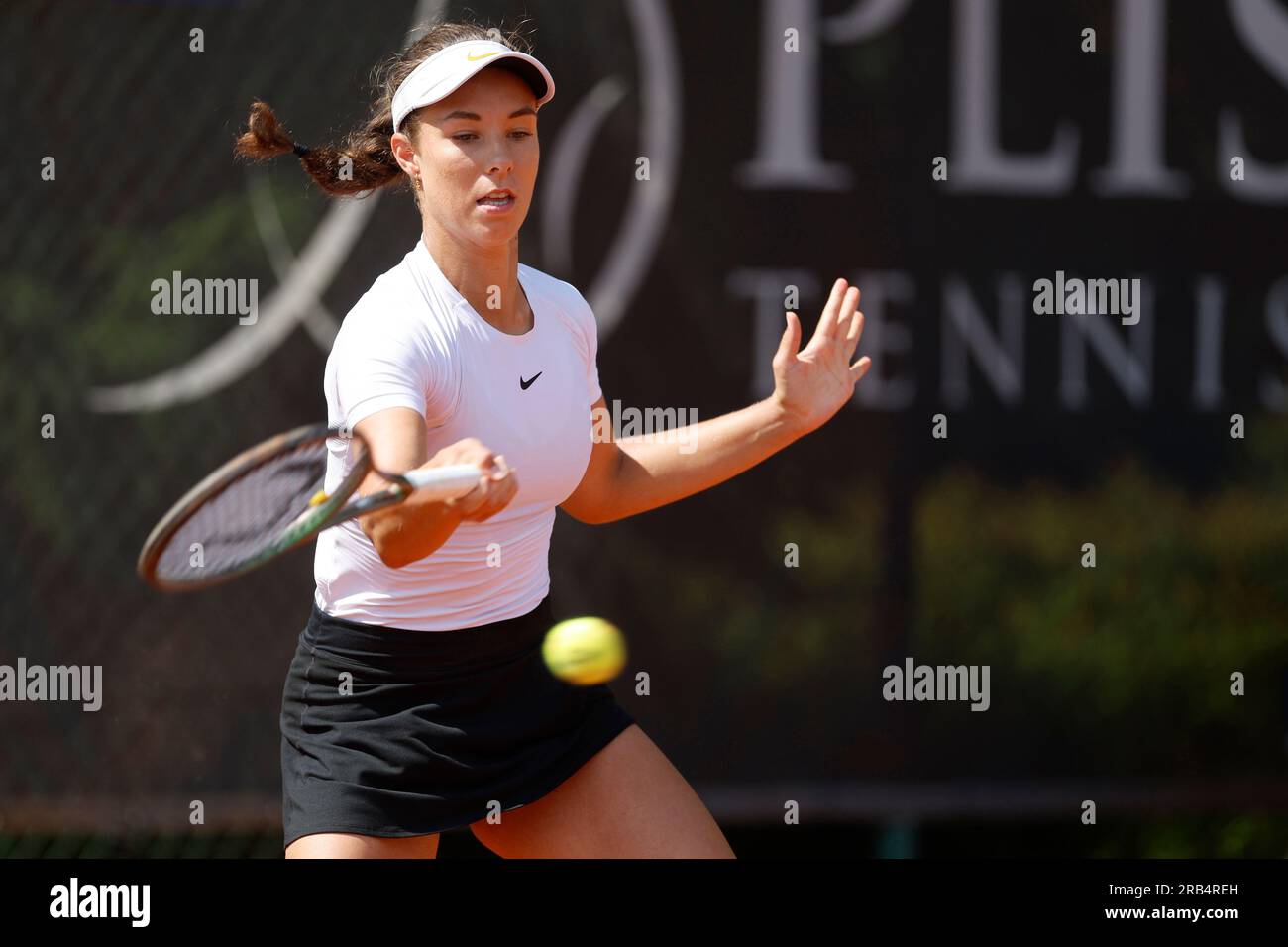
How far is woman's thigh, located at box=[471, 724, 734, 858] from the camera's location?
2.65 m

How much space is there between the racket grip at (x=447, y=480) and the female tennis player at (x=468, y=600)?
227mm

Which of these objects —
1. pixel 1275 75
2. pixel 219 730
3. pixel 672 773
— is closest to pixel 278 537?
pixel 672 773

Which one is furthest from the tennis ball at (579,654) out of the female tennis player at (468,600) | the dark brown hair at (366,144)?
the dark brown hair at (366,144)

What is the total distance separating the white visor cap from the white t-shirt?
0.24 m

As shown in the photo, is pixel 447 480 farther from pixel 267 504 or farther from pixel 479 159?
pixel 479 159

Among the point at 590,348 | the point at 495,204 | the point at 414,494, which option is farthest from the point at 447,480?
the point at 590,348

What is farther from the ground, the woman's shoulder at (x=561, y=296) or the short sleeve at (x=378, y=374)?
the woman's shoulder at (x=561, y=296)

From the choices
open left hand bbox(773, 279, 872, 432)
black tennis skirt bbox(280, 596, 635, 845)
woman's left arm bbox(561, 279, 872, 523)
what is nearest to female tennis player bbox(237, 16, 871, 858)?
black tennis skirt bbox(280, 596, 635, 845)

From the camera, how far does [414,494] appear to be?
2.22 metres

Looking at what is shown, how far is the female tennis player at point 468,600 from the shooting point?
2510 millimetres

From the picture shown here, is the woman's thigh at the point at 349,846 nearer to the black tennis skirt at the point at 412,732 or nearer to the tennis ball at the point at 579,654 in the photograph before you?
the black tennis skirt at the point at 412,732

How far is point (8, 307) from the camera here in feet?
12.6

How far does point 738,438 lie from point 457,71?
0.79m

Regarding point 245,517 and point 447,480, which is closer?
point 447,480
